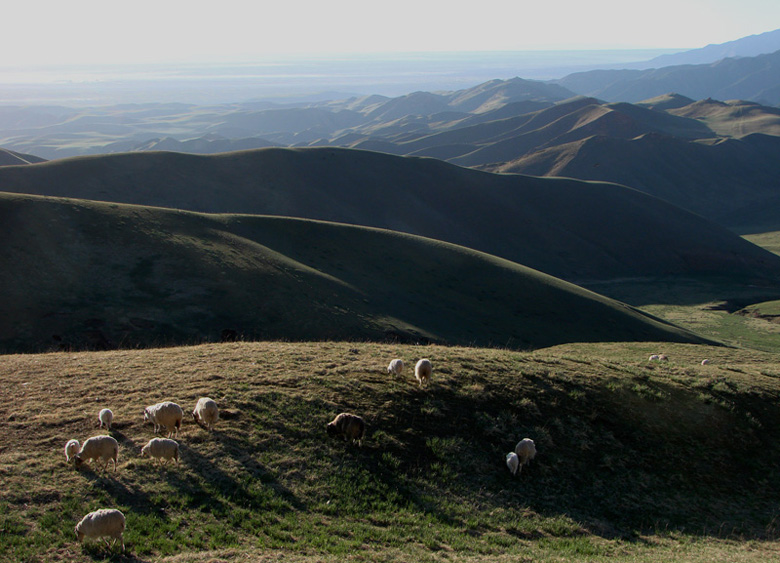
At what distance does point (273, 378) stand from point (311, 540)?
6724 mm

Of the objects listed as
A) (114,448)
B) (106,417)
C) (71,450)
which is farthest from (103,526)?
(106,417)

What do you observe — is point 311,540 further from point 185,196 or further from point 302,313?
point 185,196

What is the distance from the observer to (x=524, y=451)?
14.2m

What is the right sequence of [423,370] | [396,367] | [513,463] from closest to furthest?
[513,463], [423,370], [396,367]

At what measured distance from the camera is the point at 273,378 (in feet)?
53.3

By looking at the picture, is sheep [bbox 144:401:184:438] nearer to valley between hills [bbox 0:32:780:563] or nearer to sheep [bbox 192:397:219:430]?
valley between hills [bbox 0:32:780:563]

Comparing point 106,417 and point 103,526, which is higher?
point 103,526

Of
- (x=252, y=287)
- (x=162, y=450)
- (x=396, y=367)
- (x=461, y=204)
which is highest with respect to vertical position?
(x=162, y=450)

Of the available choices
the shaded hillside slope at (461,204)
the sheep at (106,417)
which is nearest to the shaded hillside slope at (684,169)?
the shaded hillside slope at (461,204)

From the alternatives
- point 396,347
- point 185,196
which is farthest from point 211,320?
point 185,196

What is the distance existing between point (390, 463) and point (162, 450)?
5.11 metres

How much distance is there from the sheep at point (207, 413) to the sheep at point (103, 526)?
13.1 ft

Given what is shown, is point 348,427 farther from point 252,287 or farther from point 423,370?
point 252,287

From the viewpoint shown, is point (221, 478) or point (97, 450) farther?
point (221, 478)
